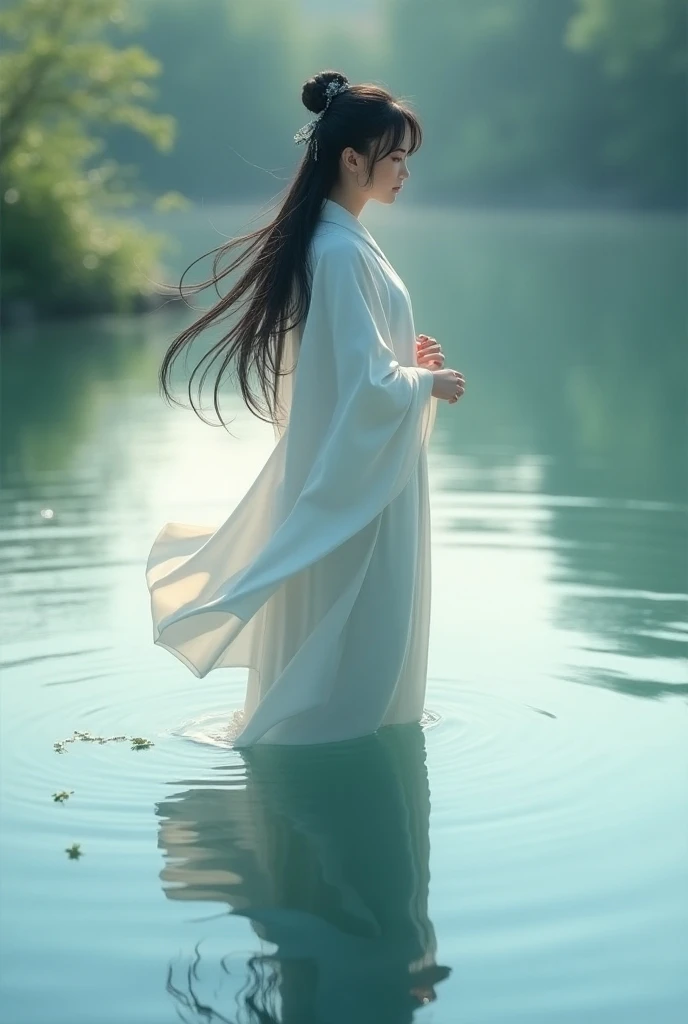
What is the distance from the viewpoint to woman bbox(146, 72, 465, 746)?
12.0 ft

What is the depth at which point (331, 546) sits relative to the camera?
365cm

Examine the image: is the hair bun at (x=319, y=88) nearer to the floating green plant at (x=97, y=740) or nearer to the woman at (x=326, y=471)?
the woman at (x=326, y=471)

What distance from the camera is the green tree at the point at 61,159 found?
18562 millimetres

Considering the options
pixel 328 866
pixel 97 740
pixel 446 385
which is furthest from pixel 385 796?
pixel 446 385

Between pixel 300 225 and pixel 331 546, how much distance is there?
0.74 meters

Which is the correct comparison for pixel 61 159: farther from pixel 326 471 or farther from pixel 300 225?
pixel 326 471

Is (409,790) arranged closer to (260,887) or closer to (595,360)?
(260,887)

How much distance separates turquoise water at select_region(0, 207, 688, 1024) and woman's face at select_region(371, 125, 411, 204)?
1.30m

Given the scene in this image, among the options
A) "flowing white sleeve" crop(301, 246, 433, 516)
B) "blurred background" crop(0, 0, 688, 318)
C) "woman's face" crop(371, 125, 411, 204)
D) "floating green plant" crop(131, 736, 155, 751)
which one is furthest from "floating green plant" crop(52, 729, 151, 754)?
"blurred background" crop(0, 0, 688, 318)

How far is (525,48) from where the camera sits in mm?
54250

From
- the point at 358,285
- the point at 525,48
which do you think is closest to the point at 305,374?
the point at 358,285

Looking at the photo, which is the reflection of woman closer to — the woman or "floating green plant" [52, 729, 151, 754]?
the woman

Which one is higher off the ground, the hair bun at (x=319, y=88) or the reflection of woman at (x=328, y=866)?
the hair bun at (x=319, y=88)

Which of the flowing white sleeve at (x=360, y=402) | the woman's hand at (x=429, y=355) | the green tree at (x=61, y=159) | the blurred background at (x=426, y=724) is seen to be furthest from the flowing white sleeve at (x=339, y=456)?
the green tree at (x=61, y=159)
